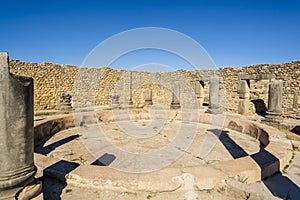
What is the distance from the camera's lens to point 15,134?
1.91 metres

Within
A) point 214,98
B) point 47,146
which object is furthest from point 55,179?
point 214,98

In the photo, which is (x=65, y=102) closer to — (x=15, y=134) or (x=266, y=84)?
(x=15, y=134)

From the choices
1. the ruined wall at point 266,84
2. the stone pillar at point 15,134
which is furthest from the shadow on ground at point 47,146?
the ruined wall at point 266,84

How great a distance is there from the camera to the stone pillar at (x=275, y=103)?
24.3 feet

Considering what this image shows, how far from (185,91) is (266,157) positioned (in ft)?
42.6

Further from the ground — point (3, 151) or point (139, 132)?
point (3, 151)

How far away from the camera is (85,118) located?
736cm

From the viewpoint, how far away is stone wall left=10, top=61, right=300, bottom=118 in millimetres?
10312

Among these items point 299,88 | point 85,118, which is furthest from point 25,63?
point 299,88

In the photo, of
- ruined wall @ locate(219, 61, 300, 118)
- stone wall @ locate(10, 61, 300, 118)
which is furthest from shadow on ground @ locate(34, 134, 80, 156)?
ruined wall @ locate(219, 61, 300, 118)

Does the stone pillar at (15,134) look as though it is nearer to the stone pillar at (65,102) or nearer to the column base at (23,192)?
the column base at (23,192)

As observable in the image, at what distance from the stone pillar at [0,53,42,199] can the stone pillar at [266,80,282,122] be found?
7.94 m

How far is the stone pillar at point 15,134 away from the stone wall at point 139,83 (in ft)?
38.1

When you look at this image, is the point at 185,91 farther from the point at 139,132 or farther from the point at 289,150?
the point at 289,150
